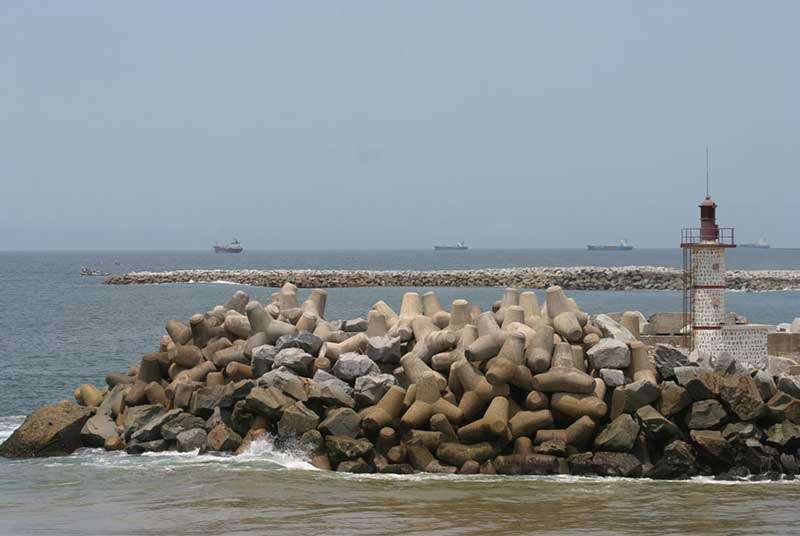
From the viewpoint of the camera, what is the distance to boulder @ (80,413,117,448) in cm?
1625

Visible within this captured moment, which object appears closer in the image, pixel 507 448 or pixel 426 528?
pixel 426 528

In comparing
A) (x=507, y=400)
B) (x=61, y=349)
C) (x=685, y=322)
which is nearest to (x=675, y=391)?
(x=507, y=400)

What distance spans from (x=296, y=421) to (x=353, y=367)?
4.21 feet

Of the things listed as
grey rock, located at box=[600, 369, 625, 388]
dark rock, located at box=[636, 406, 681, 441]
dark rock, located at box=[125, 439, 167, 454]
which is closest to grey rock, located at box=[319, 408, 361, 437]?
dark rock, located at box=[125, 439, 167, 454]

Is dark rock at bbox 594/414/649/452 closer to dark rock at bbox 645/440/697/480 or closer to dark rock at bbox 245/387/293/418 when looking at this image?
dark rock at bbox 645/440/697/480

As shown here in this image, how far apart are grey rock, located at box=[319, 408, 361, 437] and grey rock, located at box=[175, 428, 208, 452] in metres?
1.97

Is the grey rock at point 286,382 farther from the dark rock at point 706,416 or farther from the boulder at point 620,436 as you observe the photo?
the dark rock at point 706,416

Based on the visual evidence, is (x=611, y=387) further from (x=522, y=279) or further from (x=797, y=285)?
(x=797, y=285)

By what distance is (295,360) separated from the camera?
16.1 meters

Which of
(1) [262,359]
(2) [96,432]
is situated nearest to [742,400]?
(1) [262,359]

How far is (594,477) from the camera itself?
13977mm

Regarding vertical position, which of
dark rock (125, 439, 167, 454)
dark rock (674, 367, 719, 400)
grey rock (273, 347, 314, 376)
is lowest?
dark rock (125, 439, 167, 454)

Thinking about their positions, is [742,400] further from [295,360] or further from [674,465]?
[295,360]

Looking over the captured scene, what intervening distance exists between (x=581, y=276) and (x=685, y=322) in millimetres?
54201
